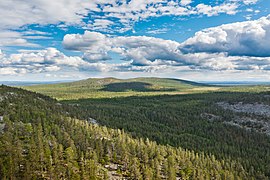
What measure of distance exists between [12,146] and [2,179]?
1382 centimetres

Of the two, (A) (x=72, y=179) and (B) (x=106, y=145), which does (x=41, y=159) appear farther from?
(B) (x=106, y=145)

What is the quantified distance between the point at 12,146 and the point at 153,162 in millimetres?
54043

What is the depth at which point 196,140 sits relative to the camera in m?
179

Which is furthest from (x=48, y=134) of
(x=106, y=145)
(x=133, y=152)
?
(x=133, y=152)

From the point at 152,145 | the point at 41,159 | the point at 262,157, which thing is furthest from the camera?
the point at 262,157

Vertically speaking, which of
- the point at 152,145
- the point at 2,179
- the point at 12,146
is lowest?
the point at 152,145

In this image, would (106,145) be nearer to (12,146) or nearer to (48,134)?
(48,134)

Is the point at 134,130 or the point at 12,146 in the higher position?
the point at 12,146

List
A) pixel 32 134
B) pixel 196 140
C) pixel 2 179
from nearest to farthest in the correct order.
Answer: pixel 2 179 → pixel 32 134 → pixel 196 140

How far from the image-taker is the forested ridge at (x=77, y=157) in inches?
2894

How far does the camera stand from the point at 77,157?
89812 millimetres

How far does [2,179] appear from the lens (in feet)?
214

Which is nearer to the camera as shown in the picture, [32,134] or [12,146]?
[12,146]

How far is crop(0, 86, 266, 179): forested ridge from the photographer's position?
73.5 m
